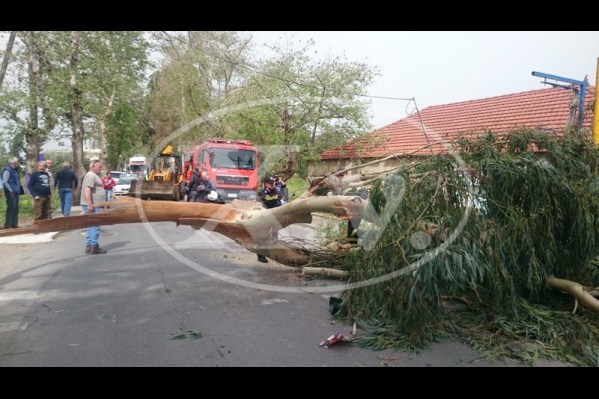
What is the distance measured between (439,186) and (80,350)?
3747 millimetres

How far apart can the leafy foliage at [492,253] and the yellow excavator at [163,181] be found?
14508 mm

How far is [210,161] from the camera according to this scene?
18.0 metres

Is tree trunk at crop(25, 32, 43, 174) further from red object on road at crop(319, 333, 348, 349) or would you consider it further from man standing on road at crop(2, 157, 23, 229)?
red object on road at crop(319, 333, 348, 349)

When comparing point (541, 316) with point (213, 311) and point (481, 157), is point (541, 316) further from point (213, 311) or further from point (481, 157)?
point (213, 311)

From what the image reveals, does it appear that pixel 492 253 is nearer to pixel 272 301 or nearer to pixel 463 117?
pixel 272 301

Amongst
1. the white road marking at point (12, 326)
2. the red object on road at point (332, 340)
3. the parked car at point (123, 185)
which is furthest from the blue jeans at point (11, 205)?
the parked car at point (123, 185)

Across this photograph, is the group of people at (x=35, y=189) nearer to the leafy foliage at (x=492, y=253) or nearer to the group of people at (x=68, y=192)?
the group of people at (x=68, y=192)

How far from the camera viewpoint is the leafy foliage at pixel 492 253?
4.22 m

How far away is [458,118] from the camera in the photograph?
676 inches

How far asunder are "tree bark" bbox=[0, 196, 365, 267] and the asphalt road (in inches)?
18.1

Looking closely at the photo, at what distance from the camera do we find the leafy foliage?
4.22m

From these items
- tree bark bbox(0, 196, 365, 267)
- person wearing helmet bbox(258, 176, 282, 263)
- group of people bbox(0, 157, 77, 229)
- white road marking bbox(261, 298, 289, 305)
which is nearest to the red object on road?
white road marking bbox(261, 298, 289, 305)
